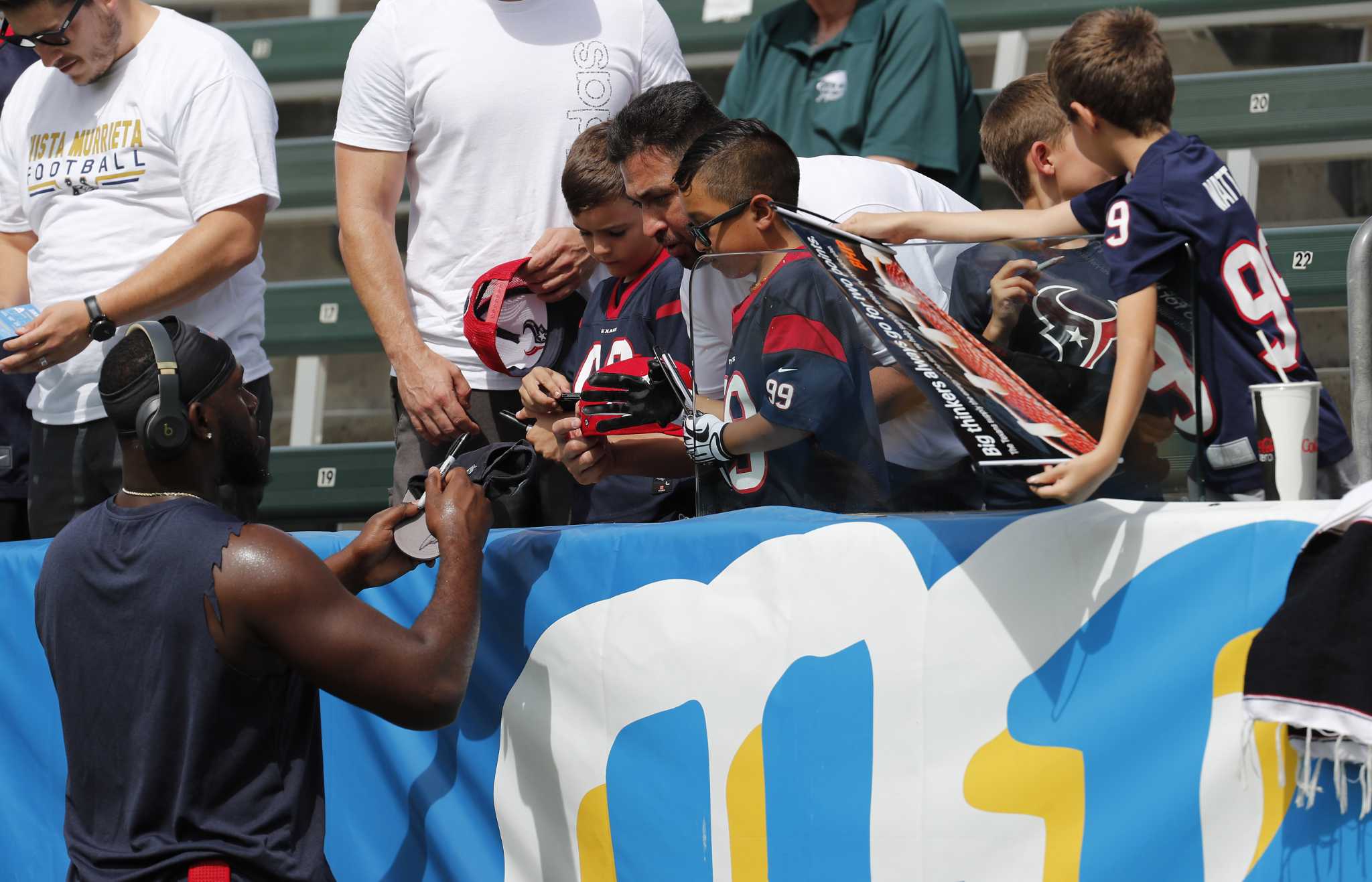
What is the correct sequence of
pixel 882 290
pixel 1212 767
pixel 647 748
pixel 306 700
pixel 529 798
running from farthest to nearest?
1. pixel 529 798
2. pixel 647 748
3. pixel 306 700
4. pixel 882 290
5. pixel 1212 767

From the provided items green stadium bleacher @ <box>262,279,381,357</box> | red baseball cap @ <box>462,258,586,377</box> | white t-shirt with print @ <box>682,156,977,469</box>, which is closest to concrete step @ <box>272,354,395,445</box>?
green stadium bleacher @ <box>262,279,381,357</box>

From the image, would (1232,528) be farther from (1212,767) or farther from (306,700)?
(306,700)

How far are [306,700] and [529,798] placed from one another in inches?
17.9

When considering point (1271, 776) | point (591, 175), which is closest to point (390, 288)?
point (591, 175)

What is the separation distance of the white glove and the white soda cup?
0.76m

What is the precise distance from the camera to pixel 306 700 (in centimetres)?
204

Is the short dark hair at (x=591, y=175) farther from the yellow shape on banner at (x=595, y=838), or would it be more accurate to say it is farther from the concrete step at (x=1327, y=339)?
the concrete step at (x=1327, y=339)

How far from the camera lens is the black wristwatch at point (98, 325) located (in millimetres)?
2977

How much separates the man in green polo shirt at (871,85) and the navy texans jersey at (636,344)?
1178 millimetres

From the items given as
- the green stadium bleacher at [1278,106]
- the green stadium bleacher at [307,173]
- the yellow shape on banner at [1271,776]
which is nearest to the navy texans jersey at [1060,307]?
the yellow shape on banner at [1271,776]

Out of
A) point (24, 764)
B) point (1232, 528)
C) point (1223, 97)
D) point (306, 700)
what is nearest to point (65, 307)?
point (24, 764)

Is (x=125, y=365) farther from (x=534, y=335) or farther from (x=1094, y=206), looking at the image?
(x=1094, y=206)

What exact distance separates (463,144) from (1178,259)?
1.64 m

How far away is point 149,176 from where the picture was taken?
10.3ft
